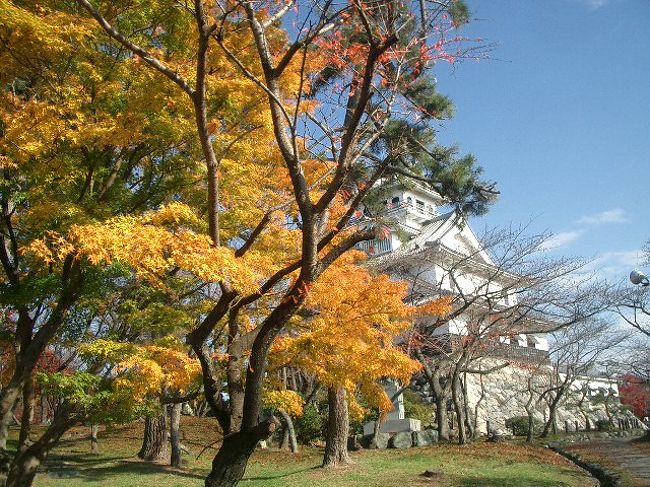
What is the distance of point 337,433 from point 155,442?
6561 mm

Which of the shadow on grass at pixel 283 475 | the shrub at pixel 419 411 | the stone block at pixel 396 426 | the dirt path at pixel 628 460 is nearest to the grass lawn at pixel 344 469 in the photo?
the shadow on grass at pixel 283 475

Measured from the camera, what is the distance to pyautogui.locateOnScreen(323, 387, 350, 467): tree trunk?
1490 centimetres

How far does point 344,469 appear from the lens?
14.4 meters

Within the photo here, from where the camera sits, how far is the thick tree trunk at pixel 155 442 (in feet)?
57.3

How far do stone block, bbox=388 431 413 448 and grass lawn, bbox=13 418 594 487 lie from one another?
1270 mm

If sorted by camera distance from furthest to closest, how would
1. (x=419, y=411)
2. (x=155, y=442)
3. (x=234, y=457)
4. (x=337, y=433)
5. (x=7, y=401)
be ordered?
(x=419, y=411)
(x=155, y=442)
(x=337, y=433)
(x=7, y=401)
(x=234, y=457)

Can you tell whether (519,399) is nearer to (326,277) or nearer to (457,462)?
(457,462)

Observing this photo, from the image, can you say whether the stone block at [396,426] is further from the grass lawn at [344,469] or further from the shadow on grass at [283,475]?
the shadow on grass at [283,475]

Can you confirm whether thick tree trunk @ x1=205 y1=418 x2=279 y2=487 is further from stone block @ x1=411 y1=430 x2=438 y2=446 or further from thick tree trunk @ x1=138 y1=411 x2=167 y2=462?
stone block @ x1=411 y1=430 x2=438 y2=446

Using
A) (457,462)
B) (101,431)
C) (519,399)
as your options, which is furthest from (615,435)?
(101,431)

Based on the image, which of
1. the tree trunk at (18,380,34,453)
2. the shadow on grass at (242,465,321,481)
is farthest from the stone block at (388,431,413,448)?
the tree trunk at (18,380,34,453)

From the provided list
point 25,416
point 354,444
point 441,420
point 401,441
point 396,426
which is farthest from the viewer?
point 396,426

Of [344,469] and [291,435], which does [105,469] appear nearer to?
[344,469]

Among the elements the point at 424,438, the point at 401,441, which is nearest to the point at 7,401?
the point at 401,441
